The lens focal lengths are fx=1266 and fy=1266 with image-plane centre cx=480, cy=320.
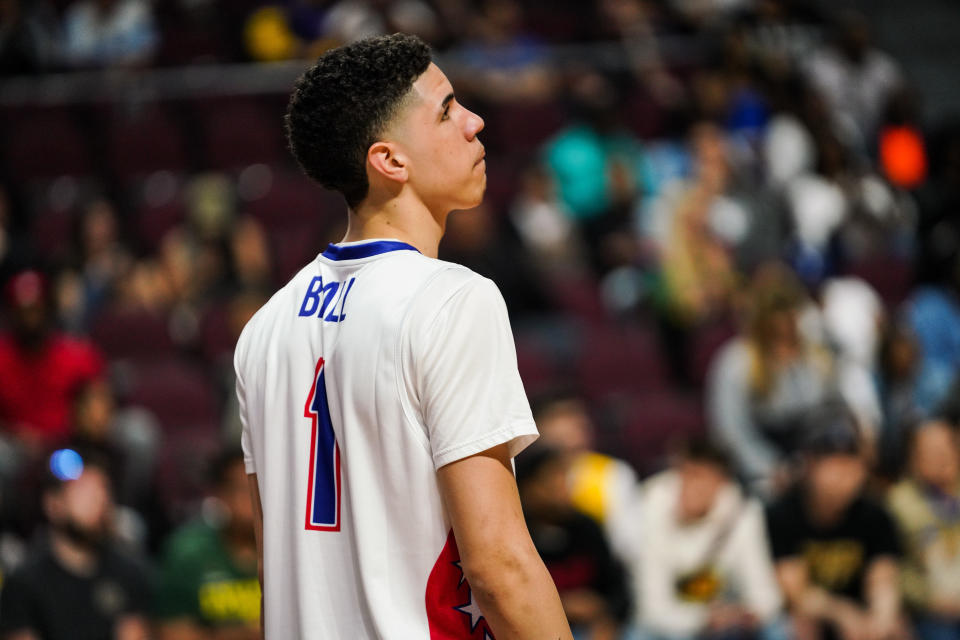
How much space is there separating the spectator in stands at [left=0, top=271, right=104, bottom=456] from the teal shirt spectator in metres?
3.43

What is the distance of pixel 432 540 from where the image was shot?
1.81 meters

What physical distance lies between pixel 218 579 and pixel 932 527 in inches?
133

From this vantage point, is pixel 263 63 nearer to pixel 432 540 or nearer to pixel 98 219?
pixel 98 219

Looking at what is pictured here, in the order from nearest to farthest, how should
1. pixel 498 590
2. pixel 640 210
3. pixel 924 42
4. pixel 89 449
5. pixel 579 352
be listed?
pixel 498 590, pixel 89 449, pixel 579 352, pixel 640 210, pixel 924 42

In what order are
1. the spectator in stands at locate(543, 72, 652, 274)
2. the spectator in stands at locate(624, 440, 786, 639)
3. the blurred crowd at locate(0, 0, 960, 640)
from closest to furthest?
the blurred crowd at locate(0, 0, 960, 640) → the spectator in stands at locate(624, 440, 786, 639) → the spectator in stands at locate(543, 72, 652, 274)

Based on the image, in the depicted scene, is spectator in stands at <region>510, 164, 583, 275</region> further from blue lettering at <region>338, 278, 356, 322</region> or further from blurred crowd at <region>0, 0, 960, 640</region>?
blue lettering at <region>338, 278, 356, 322</region>

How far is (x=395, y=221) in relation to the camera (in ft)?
6.52

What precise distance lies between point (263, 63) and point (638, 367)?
154 inches

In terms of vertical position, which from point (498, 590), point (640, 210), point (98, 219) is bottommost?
point (640, 210)

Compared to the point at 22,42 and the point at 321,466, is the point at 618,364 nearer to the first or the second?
the point at 22,42

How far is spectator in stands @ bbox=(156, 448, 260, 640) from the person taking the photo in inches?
206

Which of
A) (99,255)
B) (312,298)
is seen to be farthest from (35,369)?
(312,298)

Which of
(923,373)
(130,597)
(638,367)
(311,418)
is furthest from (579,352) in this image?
(311,418)

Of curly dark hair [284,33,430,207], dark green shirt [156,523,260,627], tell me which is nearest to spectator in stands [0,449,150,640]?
dark green shirt [156,523,260,627]
